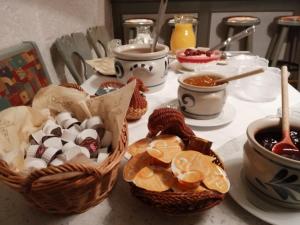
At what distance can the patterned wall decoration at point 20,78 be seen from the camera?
2.26 ft

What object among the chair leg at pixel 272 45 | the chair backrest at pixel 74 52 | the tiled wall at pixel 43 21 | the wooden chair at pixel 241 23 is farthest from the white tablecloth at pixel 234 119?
the chair leg at pixel 272 45

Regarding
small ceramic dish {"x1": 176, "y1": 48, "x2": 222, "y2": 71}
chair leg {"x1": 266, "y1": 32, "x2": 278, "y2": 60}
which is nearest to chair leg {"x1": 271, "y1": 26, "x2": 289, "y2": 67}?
chair leg {"x1": 266, "y1": 32, "x2": 278, "y2": 60}

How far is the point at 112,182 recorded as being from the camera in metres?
0.39

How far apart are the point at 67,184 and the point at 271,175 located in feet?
0.85

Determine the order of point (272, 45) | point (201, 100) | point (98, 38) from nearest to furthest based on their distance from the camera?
point (201, 100) → point (98, 38) → point (272, 45)

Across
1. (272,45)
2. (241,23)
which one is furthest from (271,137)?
(272,45)

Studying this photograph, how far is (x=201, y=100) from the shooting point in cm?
53

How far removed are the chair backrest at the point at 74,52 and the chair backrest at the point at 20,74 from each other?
0.80 ft

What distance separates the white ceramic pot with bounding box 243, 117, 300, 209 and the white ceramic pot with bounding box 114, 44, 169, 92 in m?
0.37

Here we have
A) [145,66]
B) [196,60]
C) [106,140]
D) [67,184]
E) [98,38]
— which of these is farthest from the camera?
[98,38]

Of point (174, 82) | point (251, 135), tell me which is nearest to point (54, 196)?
point (251, 135)

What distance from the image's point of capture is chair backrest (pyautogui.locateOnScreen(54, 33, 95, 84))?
3.76 feet

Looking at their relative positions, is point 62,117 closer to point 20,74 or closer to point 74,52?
point 20,74

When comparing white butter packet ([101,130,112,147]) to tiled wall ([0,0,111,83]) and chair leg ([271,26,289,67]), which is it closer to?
tiled wall ([0,0,111,83])
